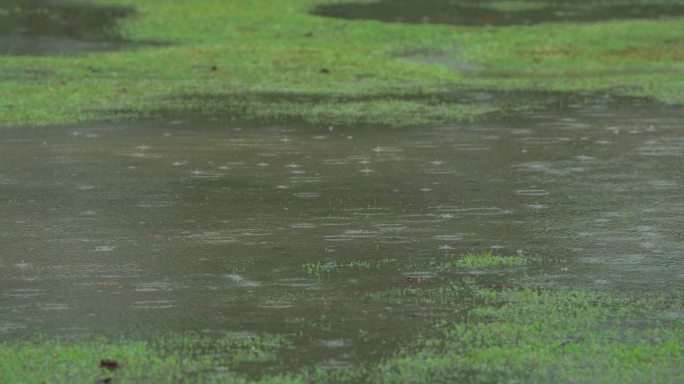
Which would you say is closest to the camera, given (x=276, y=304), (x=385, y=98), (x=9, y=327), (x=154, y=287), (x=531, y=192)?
(x=9, y=327)

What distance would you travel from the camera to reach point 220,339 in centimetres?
847

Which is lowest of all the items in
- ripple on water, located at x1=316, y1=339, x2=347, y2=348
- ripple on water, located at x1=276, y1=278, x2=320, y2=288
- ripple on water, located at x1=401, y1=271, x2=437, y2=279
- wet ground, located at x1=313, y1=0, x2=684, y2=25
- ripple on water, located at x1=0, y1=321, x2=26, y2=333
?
ripple on water, located at x1=401, y1=271, x2=437, y2=279

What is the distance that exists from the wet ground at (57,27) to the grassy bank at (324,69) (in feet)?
3.09

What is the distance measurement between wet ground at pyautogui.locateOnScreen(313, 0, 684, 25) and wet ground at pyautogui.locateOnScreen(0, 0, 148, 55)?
6438 mm

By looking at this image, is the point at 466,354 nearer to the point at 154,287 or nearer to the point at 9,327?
the point at 154,287

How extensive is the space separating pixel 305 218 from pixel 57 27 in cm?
2339

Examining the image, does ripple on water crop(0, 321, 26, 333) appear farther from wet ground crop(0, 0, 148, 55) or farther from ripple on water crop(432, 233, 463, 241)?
wet ground crop(0, 0, 148, 55)

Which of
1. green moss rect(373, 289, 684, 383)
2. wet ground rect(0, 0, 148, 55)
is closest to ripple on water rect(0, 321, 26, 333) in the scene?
green moss rect(373, 289, 684, 383)

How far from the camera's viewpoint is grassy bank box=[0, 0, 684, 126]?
846 inches

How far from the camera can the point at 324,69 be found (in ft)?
86.6

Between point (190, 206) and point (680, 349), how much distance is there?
6170 millimetres

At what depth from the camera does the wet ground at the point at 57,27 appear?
3088 cm

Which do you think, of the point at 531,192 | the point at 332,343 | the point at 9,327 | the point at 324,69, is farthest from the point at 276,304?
the point at 324,69

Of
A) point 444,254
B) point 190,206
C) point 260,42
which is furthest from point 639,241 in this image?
point 260,42
